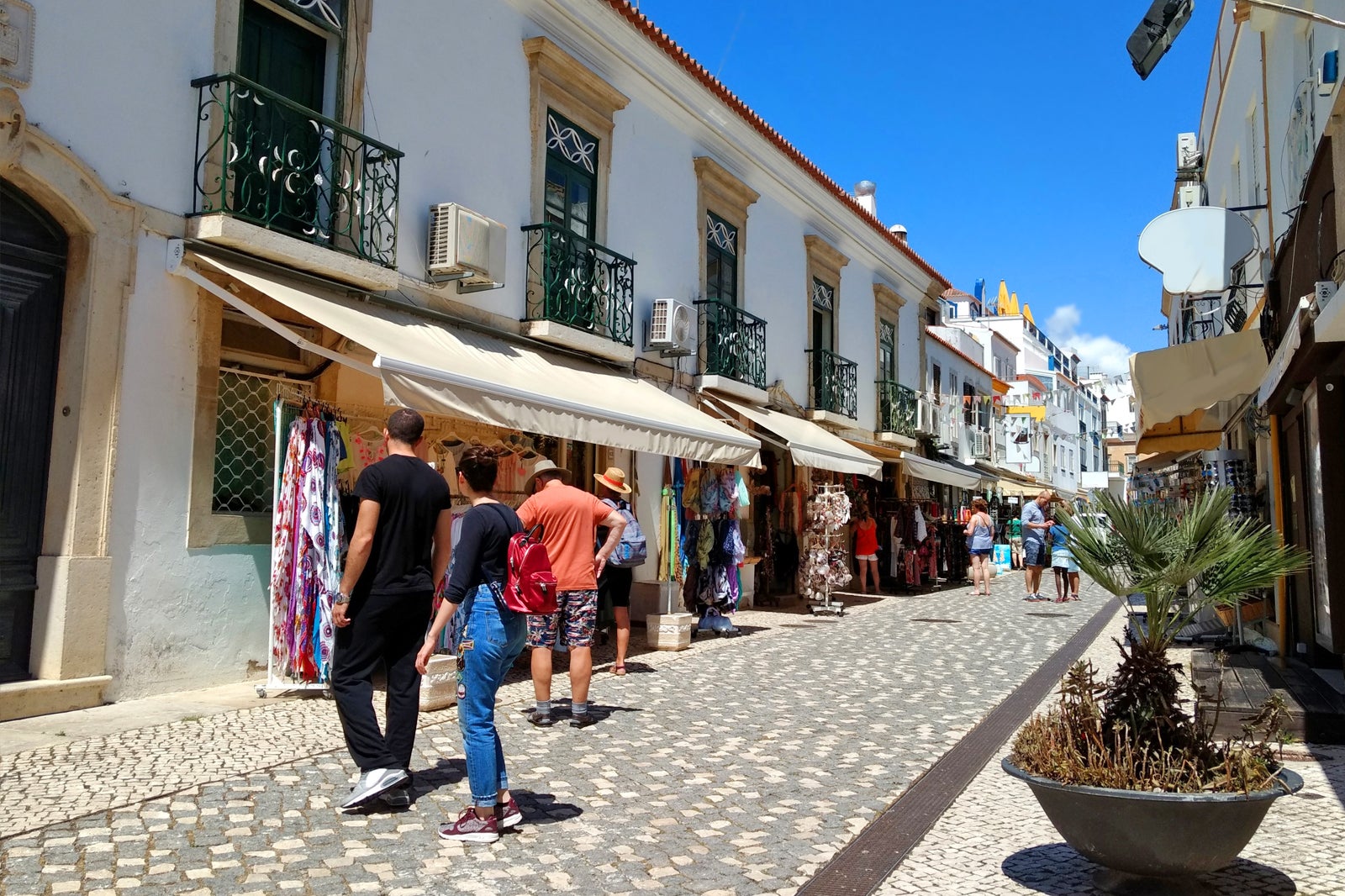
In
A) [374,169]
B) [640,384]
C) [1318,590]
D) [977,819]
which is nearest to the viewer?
[977,819]

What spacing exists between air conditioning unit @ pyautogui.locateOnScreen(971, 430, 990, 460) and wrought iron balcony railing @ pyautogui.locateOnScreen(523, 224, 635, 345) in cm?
1715

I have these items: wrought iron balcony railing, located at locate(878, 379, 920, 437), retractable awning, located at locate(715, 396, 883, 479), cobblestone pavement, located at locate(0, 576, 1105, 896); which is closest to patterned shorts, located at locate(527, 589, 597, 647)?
cobblestone pavement, located at locate(0, 576, 1105, 896)

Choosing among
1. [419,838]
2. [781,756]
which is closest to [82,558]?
[419,838]

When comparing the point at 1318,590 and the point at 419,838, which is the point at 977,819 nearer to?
the point at 419,838

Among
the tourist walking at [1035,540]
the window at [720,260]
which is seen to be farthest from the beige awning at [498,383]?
the tourist walking at [1035,540]

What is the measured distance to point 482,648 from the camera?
4.10 m

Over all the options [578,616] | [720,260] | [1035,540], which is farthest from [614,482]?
[1035,540]

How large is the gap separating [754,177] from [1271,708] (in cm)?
1266

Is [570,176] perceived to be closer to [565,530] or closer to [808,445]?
[808,445]

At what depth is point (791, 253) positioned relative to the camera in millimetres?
16281

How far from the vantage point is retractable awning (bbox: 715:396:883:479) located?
502 inches

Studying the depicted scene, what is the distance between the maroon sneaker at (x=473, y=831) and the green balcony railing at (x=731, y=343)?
375 inches

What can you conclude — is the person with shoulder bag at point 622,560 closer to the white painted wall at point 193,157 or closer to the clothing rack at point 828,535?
the white painted wall at point 193,157

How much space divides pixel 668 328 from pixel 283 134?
5382 mm
